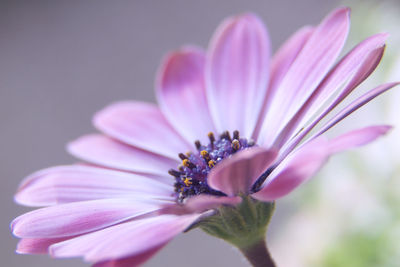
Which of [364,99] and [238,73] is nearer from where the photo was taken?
[364,99]

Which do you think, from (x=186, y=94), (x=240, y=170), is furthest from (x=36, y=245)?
(x=186, y=94)

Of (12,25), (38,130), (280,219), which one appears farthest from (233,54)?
(12,25)

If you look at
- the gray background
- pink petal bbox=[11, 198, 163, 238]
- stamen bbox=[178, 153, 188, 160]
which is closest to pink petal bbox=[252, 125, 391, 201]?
pink petal bbox=[11, 198, 163, 238]

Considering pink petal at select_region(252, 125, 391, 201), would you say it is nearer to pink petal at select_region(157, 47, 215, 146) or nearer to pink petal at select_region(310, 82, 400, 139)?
pink petal at select_region(310, 82, 400, 139)

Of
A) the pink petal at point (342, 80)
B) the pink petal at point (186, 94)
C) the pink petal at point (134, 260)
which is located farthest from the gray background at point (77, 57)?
the pink petal at point (134, 260)

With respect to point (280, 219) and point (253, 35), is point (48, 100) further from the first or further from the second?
point (253, 35)

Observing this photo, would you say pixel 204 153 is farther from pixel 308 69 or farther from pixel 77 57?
pixel 77 57
